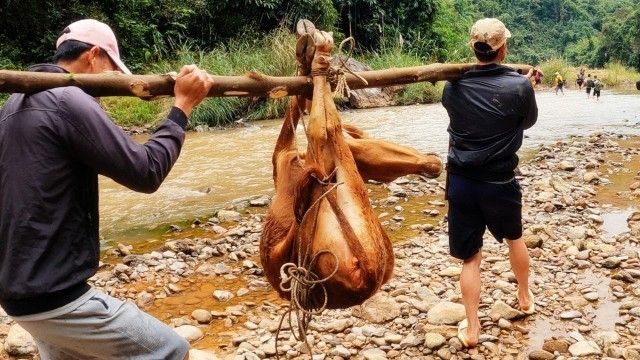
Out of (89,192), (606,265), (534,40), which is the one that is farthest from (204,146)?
(534,40)

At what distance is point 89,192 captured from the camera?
203 cm

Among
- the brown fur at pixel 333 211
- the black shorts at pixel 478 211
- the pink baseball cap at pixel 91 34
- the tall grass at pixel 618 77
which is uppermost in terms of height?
the pink baseball cap at pixel 91 34

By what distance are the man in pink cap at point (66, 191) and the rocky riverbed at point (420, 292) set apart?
3.39 feet

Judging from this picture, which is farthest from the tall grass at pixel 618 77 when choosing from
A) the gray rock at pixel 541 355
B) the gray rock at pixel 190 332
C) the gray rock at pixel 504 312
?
the gray rock at pixel 190 332

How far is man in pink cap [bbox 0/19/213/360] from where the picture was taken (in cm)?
187

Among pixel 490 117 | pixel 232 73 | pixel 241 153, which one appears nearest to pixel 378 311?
pixel 490 117

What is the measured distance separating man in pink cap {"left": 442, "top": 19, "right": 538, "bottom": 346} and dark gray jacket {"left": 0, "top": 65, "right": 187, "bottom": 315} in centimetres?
219

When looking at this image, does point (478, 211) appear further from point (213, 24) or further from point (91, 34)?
Result: point (213, 24)

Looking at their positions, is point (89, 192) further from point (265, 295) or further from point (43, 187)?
point (265, 295)

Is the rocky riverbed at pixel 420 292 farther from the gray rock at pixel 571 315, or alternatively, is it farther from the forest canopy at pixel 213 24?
the forest canopy at pixel 213 24

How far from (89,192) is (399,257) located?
385 cm

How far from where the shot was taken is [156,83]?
6.95 feet

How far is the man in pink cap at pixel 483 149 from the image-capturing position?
3.33m

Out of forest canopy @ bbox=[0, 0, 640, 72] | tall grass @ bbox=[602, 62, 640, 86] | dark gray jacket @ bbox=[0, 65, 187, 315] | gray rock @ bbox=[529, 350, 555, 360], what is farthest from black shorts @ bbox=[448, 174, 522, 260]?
tall grass @ bbox=[602, 62, 640, 86]
